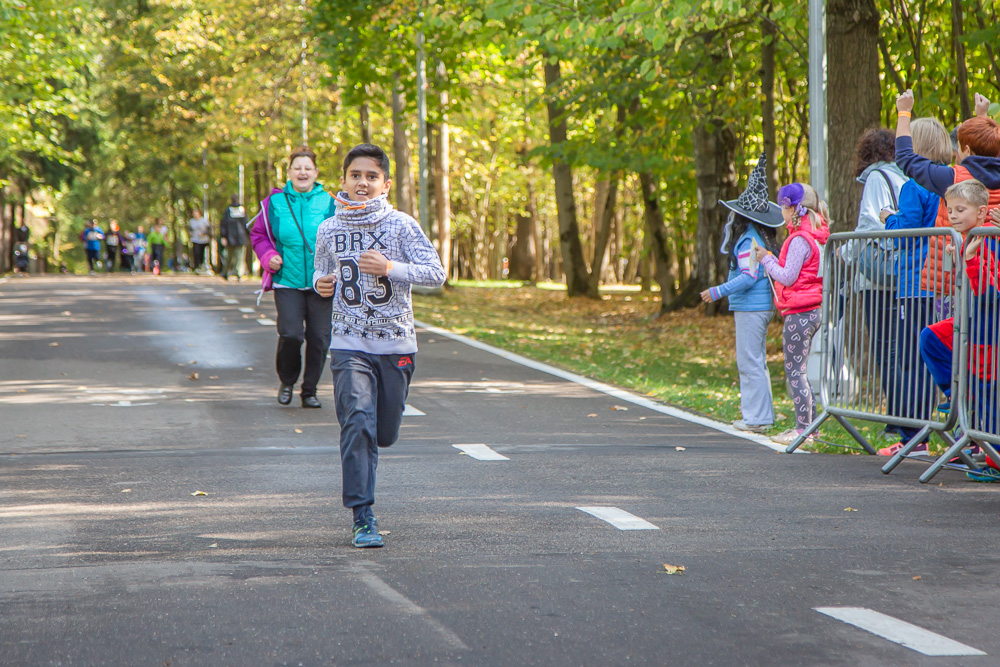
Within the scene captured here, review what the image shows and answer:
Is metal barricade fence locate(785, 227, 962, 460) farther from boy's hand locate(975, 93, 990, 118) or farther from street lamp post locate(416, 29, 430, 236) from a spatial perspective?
street lamp post locate(416, 29, 430, 236)

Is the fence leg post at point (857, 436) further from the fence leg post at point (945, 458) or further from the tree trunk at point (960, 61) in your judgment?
the tree trunk at point (960, 61)

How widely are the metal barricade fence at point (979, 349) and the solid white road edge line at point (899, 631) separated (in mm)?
2655

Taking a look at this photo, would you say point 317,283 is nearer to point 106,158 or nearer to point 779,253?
point 779,253

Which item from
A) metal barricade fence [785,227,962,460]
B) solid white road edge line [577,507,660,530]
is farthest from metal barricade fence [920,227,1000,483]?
solid white road edge line [577,507,660,530]

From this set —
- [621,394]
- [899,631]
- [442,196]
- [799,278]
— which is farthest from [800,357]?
[442,196]

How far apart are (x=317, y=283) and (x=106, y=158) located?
148 ft

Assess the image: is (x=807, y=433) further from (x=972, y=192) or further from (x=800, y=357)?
(x=972, y=192)

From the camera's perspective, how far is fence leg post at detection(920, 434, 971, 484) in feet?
23.4

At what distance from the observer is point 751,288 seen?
908 centimetres

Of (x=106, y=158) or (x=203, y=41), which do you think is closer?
(x=203, y=41)

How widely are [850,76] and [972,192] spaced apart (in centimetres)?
511

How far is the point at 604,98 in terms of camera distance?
66.0 ft

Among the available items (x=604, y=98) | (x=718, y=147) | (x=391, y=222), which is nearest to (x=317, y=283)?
(x=391, y=222)

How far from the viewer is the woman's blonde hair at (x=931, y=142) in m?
7.92
